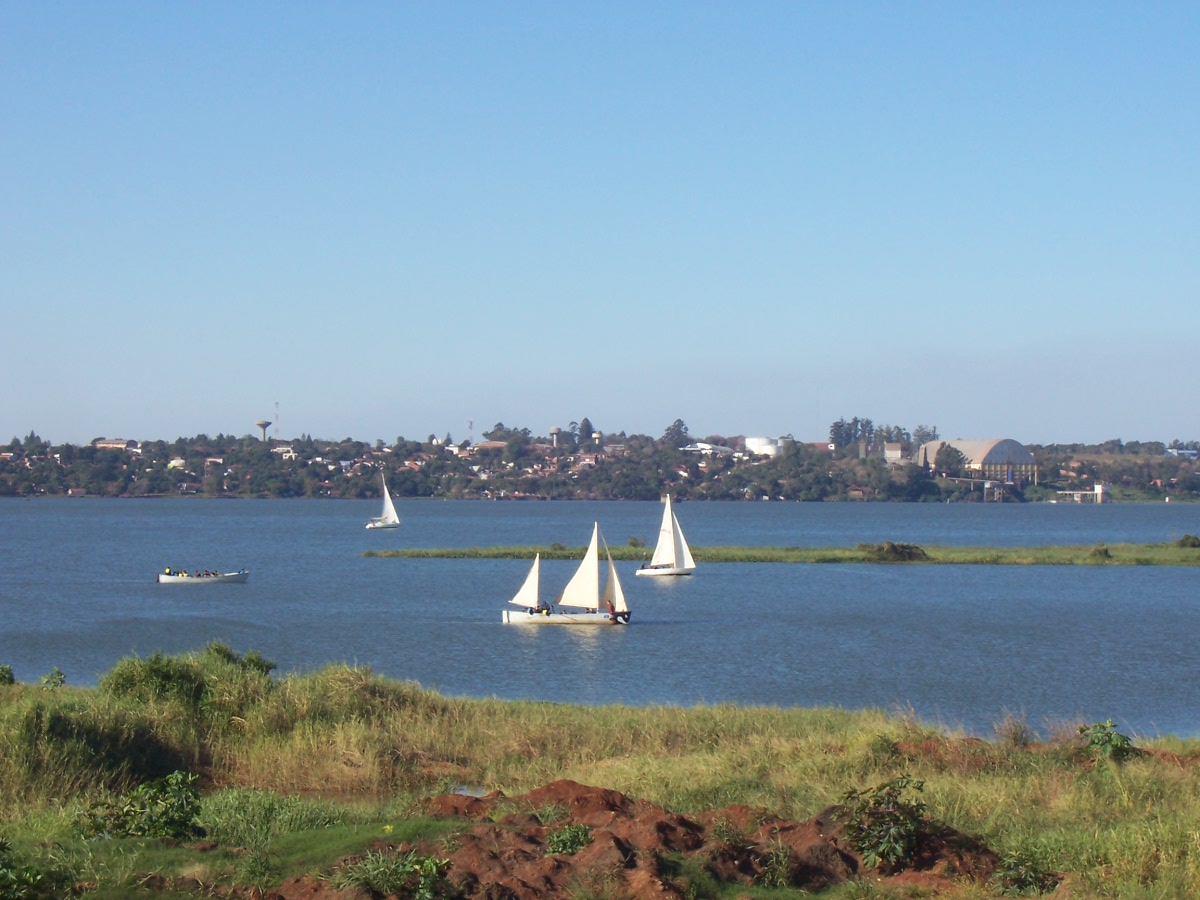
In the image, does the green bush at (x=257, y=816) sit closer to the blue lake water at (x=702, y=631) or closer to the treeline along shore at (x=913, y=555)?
the blue lake water at (x=702, y=631)

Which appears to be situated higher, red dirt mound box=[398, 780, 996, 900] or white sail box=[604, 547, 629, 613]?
red dirt mound box=[398, 780, 996, 900]

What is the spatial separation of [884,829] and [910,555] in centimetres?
7797

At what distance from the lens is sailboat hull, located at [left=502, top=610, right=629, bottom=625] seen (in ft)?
168

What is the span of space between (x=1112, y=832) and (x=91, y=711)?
1296cm

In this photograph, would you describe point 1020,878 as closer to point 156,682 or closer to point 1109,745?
point 1109,745

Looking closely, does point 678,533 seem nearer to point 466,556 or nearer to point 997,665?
point 466,556

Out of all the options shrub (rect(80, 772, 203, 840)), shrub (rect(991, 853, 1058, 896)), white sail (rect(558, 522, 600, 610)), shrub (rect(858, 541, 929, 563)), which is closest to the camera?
shrub (rect(991, 853, 1058, 896))

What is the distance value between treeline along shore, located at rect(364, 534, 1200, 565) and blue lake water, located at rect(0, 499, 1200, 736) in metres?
1.30

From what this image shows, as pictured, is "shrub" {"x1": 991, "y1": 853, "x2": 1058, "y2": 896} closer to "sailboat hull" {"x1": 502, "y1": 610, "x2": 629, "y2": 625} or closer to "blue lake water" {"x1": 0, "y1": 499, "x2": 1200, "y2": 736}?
"blue lake water" {"x1": 0, "y1": 499, "x2": 1200, "y2": 736}

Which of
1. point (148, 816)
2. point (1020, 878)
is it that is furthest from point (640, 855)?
point (148, 816)

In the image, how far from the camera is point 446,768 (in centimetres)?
1922

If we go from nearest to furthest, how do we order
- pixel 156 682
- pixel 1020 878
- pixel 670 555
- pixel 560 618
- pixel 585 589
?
1. pixel 1020 878
2. pixel 156 682
3. pixel 560 618
4. pixel 585 589
5. pixel 670 555

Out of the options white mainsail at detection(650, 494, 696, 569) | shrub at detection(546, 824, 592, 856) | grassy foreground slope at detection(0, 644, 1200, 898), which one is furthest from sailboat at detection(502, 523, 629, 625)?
shrub at detection(546, 824, 592, 856)

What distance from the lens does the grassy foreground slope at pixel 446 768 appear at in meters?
11.3
